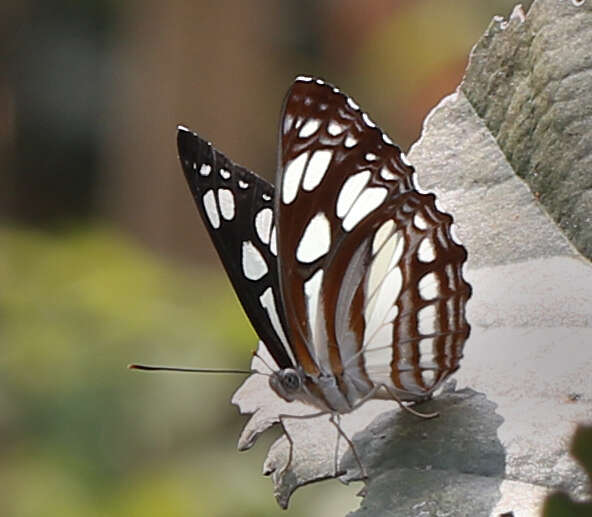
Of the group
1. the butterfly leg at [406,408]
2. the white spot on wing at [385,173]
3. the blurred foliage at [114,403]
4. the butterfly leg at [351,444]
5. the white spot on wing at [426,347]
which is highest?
the white spot on wing at [385,173]

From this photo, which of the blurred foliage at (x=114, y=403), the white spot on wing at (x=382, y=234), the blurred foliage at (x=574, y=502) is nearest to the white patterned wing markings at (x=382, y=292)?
the white spot on wing at (x=382, y=234)

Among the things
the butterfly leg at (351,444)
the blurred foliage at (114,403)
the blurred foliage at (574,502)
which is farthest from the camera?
the blurred foliage at (114,403)

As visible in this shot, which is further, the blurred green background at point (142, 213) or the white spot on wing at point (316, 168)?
the blurred green background at point (142, 213)

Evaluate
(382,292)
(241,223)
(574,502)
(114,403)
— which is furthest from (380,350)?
(114,403)

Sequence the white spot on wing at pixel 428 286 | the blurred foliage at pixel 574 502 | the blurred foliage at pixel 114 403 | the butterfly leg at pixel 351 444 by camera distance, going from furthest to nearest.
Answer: the blurred foliage at pixel 114 403 → the white spot on wing at pixel 428 286 → the butterfly leg at pixel 351 444 → the blurred foliage at pixel 574 502

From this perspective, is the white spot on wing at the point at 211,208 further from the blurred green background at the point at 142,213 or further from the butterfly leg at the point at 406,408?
the blurred green background at the point at 142,213

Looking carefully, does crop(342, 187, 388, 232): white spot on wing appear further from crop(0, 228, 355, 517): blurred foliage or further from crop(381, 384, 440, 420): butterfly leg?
crop(0, 228, 355, 517): blurred foliage

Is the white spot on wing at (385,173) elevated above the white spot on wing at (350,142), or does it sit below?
below

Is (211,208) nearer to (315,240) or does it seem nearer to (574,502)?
(315,240)

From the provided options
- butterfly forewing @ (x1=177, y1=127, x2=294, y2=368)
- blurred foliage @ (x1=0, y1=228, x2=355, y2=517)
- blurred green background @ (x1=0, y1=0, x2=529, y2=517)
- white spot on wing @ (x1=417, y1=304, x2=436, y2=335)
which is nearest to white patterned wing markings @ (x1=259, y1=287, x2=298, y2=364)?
butterfly forewing @ (x1=177, y1=127, x2=294, y2=368)

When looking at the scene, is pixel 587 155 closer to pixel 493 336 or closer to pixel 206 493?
pixel 493 336
